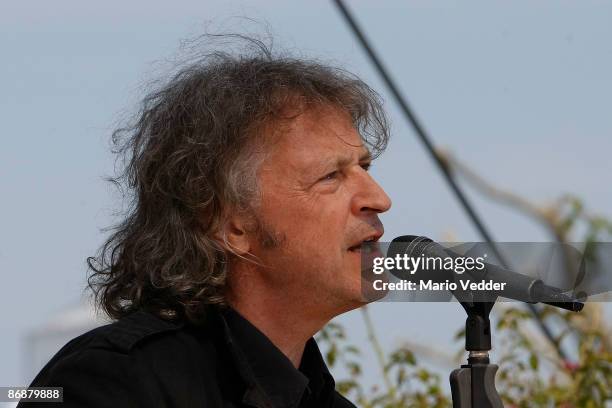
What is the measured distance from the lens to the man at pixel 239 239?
2.68 metres

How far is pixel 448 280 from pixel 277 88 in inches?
30.5

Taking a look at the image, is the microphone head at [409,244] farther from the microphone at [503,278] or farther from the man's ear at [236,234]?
the man's ear at [236,234]

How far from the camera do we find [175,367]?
2.61 meters

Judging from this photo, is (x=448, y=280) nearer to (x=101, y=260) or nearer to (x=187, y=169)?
(x=187, y=169)

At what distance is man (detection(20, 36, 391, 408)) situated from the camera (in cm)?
268

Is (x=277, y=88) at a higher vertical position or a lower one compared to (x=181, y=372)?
higher

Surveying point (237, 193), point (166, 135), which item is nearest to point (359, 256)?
point (237, 193)

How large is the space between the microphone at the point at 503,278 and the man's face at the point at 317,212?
0.26m

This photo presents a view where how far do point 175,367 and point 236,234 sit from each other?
0.41 m

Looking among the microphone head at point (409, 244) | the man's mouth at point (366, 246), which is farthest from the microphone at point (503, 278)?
the man's mouth at point (366, 246)

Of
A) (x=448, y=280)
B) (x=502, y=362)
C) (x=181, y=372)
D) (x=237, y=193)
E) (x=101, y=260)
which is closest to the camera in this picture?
(x=448, y=280)

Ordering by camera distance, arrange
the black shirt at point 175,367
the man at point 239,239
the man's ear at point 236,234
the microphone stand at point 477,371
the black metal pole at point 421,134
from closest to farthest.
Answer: the microphone stand at point 477,371 → the black shirt at point 175,367 → the man at point 239,239 → the man's ear at point 236,234 → the black metal pole at point 421,134

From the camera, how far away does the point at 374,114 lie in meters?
3.24

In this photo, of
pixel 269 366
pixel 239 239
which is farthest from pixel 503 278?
pixel 239 239
